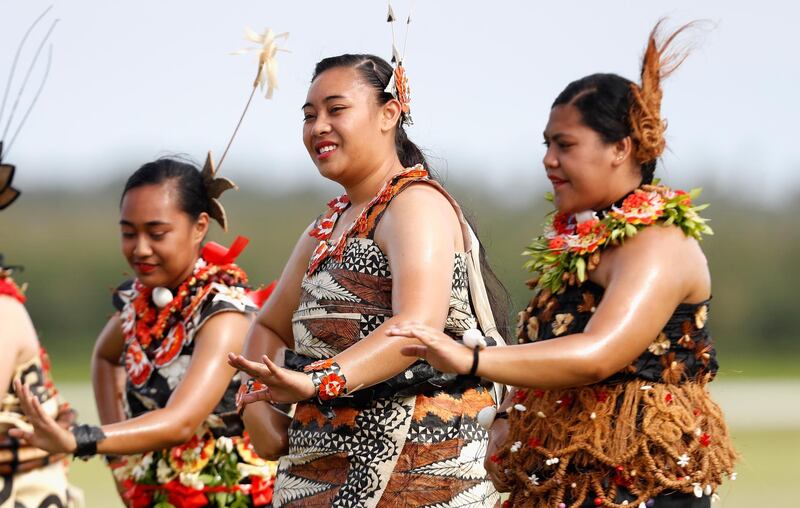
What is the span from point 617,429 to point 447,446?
547 mm

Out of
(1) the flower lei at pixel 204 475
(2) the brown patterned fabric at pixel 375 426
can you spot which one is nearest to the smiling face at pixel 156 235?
(1) the flower lei at pixel 204 475

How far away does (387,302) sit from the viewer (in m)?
3.13

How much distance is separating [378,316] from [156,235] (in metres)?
1.41

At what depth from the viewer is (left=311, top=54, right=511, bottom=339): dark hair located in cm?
337

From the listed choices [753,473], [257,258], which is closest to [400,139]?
[753,473]

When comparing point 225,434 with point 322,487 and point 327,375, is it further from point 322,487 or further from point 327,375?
point 327,375

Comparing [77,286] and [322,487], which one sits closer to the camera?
[322,487]

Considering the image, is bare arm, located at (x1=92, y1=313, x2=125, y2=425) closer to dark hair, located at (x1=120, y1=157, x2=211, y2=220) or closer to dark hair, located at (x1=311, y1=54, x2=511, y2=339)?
dark hair, located at (x1=120, y1=157, x2=211, y2=220)

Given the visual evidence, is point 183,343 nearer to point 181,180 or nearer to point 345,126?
point 181,180

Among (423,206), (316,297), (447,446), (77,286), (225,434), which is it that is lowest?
(77,286)

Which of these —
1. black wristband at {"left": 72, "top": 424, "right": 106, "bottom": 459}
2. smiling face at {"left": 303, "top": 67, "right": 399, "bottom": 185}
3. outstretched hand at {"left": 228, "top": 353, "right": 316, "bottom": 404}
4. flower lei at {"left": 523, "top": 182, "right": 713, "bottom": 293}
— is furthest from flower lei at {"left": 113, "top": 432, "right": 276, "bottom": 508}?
flower lei at {"left": 523, "top": 182, "right": 713, "bottom": 293}

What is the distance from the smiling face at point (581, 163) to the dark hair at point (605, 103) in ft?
0.05

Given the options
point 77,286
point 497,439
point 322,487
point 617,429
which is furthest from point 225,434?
point 77,286

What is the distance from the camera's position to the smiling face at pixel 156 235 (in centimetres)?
427
